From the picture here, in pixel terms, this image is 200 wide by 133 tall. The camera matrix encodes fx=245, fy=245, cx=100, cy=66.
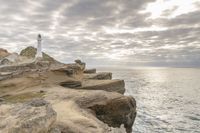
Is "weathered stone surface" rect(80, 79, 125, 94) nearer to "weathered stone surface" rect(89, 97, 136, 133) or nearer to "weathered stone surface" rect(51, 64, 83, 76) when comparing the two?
"weathered stone surface" rect(51, 64, 83, 76)

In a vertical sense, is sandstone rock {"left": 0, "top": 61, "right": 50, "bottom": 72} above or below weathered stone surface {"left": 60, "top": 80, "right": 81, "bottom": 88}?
above

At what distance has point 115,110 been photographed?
25906 mm

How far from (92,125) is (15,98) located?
1396 centimetres

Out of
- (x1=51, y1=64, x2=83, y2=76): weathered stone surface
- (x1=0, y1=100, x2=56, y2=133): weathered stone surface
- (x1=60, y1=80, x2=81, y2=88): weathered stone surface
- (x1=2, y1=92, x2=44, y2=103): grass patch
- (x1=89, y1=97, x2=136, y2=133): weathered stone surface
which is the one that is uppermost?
(x1=51, y1=64, x2=83, y2=76): weathered stone surface

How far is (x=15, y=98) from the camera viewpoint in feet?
89.5

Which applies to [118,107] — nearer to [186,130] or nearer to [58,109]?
[58,109]

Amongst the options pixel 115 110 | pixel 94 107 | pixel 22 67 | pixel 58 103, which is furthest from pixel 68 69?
pixel 58 103

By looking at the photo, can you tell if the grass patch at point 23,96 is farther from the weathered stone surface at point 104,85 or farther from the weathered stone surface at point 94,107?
the weathered stone surface at point 104,85

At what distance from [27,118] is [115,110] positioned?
15868 mm

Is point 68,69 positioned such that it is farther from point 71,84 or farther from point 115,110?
point 115,110

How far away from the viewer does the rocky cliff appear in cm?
1152

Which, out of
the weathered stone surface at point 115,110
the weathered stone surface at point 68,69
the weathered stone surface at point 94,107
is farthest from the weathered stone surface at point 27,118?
the weathered stone surface at point 68,69

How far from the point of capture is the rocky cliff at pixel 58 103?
37.8ft

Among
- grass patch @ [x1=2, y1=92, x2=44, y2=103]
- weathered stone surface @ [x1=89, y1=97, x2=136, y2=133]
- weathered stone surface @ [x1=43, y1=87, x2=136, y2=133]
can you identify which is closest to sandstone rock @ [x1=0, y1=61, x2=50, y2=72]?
grass patch @ [x1=2, y1=92, x2=44, y2=103]
